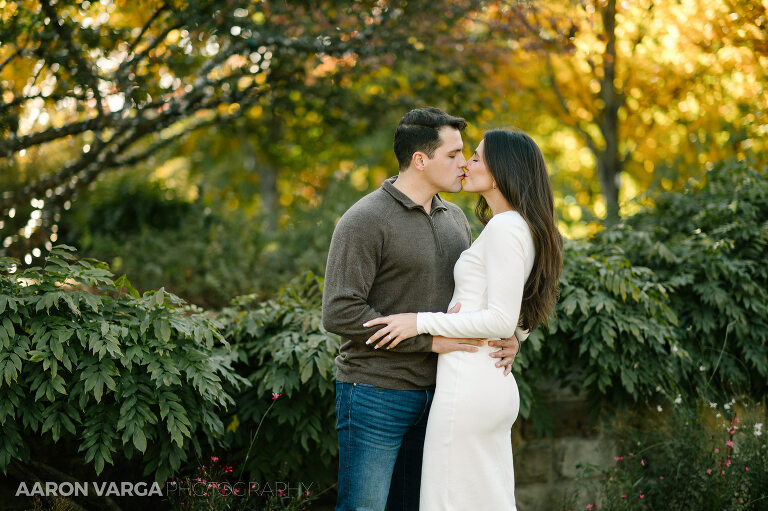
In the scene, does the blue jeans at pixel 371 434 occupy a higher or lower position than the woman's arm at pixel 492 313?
lower

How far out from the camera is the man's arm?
265 cm

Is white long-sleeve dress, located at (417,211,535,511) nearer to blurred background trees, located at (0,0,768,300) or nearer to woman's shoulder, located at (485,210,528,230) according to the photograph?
woman's shoulder, located at (485,210,528,230)

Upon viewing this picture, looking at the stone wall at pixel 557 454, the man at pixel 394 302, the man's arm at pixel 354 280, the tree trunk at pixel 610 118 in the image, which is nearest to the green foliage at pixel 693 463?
the stone wall at pixel 557 454

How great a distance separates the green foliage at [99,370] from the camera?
112 inches

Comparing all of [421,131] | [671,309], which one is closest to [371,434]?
[421,131]

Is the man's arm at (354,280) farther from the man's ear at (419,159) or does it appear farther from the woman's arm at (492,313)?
the man's ear at (419,159)

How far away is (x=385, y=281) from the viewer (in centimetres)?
279

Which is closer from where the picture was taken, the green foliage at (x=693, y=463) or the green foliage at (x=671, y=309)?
the green foliage at (x=693, y=463)

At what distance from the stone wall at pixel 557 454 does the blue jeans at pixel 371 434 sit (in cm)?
167

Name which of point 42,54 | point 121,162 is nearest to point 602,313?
point 42,54

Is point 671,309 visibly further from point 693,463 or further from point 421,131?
point 421,131

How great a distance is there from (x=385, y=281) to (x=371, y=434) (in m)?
0.60

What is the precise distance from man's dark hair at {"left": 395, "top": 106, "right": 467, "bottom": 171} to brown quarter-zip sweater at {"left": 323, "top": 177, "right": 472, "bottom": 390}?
0.55 ft

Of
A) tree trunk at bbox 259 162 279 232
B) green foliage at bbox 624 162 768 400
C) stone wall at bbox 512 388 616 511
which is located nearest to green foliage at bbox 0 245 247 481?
stone wall at bbox 512 388 616 511
